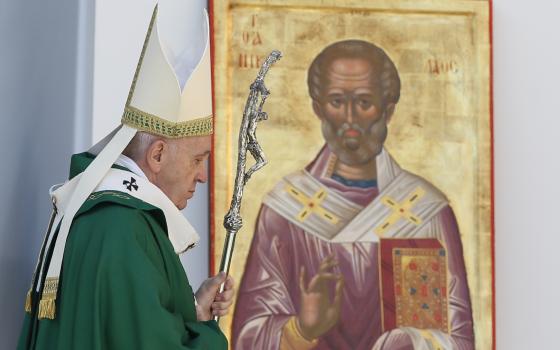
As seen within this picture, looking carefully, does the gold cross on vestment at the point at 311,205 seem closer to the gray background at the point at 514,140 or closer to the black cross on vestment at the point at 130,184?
the gray background at the point at 514,140

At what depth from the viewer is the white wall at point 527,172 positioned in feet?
15.9

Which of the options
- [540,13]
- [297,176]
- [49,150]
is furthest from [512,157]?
[49,150]

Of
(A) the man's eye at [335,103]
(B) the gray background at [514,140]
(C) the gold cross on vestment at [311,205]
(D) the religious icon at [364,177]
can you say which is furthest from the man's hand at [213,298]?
(A) the man's eye at [335,103]

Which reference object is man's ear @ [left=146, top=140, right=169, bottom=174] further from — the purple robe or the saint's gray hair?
the saint's gray hair

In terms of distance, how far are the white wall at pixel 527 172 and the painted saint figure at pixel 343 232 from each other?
0.26 m

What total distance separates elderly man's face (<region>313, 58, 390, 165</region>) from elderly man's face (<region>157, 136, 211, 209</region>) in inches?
66.1

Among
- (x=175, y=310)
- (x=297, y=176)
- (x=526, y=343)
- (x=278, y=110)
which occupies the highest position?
(x=278, y=110)

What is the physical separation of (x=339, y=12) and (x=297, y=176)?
0.77 meters

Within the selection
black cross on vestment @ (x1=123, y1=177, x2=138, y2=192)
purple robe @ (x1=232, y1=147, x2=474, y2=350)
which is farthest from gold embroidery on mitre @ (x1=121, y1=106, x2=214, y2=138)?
purple robe @ (x1=232, y1=147, x2=474, y2=350)

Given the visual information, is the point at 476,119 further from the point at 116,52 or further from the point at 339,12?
the point at 116,52

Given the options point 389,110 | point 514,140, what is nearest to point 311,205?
point 389,110

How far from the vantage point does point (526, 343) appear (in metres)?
4.82

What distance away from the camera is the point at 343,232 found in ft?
15.5

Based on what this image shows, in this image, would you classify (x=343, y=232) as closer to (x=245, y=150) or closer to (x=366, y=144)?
(x=366, y=144)
